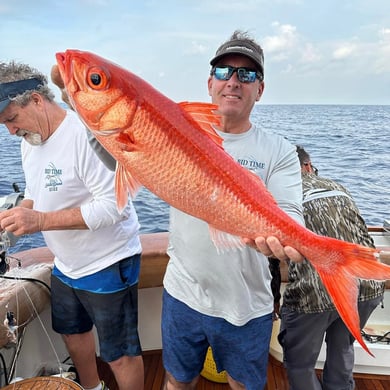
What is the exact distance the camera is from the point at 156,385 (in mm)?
3035

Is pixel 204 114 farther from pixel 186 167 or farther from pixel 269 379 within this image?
pixel 269 379

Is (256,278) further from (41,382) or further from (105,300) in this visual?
(41,382)

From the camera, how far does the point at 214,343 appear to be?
1.97 meters

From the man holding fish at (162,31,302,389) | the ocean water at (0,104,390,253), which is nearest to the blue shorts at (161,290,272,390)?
the man holding fish at (162,31,302,389)

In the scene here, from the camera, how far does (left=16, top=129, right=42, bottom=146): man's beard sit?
207cm

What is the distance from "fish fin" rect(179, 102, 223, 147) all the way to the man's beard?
47.4 inches

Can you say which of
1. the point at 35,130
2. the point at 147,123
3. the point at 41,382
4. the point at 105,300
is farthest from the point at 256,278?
the point at 35,130

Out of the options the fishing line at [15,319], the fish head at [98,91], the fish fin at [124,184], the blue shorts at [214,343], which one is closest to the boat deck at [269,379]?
the fishing line at [15,319]

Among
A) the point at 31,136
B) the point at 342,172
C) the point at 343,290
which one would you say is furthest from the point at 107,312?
the point at 342,172

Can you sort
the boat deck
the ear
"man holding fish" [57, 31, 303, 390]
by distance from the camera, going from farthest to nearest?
the boat deck < the ear < "man holding fish" [57, 31, 303, 390]

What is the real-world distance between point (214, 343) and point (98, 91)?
1.47m

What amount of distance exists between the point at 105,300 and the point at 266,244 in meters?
1.26

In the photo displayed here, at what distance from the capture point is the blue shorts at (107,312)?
2.19 metres

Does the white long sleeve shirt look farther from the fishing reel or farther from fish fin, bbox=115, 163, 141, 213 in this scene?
fish fin, bbox=115, 163, 141, 213
